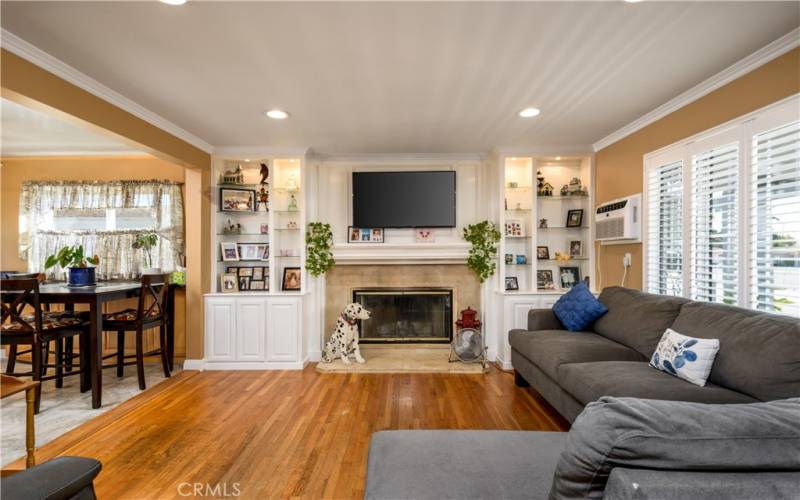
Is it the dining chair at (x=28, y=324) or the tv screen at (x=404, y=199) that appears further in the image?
the tv screen at (x=404, y=199)

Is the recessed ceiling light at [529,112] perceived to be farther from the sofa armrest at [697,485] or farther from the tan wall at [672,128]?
the sofa armrest at [697,485]

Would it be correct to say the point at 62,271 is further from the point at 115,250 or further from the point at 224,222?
the point at 224,222

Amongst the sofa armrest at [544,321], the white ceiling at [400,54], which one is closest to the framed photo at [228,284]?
the white ceiling at [400,54]

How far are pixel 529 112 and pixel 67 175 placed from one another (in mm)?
5325

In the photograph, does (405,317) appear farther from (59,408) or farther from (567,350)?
(59,408)

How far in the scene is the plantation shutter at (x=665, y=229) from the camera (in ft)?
10.2

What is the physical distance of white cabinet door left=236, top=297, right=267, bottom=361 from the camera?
4.31m

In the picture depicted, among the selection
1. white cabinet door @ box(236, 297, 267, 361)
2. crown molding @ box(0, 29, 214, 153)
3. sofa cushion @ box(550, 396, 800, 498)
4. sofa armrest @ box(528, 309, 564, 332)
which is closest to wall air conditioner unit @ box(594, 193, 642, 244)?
sofa armrest @ box(528, 309, 564, 332)

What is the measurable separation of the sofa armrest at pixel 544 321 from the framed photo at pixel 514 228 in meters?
1.09

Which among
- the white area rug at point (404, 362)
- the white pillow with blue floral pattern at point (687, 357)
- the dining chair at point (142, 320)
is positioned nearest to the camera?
the white pillow with blue floral pattern at point (687, 357)

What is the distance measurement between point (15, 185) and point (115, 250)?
156 cm

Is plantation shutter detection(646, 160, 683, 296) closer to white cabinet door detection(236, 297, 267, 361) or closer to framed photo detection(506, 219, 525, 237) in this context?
framed photo detection(506, 219, 525, 237)

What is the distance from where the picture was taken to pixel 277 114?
3.29 m

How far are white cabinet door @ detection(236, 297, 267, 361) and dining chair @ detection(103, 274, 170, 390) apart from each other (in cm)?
70
